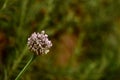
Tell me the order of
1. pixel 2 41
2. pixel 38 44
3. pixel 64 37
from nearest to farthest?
pixel 38 44 < pixel 2 41 < pixel 64 37

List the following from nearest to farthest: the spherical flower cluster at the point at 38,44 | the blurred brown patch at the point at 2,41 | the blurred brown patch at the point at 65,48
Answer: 1. the spherical flower cluster at the point at 38,44
2. the blurred brown patch at the point at 2,41
3. the blurred brown patch at the point at 65,48

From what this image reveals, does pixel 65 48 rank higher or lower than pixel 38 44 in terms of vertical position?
higher

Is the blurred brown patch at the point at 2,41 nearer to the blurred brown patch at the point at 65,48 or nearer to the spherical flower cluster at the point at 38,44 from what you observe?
the blurred brown patch at the point at 65,48

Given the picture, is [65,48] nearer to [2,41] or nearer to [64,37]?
[64,37]

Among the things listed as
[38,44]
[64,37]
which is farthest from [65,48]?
[38,44]

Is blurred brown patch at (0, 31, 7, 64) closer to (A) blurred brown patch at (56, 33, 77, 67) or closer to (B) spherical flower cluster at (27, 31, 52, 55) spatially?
(A) blurred brown patch at (56, 33, 77, 67)

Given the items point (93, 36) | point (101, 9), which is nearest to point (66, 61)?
point (93, 36)

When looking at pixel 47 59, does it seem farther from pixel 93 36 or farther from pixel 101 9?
pixel 101 9

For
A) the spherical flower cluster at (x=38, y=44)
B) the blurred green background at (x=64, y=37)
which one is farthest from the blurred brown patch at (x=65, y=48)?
the spherical flower cluster at (x=38, y=44)
